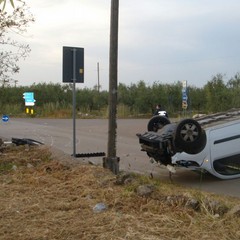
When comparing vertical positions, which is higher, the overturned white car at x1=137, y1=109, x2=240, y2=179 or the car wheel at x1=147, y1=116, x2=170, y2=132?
the car wheel at x1=147, y1=116, x2=170, y2=132

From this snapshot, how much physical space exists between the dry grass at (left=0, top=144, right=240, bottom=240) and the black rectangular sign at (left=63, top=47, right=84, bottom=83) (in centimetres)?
301

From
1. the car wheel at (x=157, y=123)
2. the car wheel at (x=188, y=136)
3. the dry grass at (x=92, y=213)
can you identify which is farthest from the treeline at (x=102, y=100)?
the dry grass at (x=92, y=213)

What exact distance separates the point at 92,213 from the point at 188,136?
3.85 meters

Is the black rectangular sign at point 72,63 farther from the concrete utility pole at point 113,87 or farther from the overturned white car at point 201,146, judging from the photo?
the overturned white car at point 201,146

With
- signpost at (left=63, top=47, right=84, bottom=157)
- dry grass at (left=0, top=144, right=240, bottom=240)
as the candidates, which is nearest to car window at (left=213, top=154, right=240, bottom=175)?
dry grass at (left=0, top=144, right=240, bottom=240)

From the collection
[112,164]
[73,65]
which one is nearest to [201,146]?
[112,164]

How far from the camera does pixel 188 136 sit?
9.52 metres

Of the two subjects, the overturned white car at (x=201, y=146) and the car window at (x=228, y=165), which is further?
the car window at (x=228, y=165)

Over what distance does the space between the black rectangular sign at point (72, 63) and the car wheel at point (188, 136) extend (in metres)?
3.02

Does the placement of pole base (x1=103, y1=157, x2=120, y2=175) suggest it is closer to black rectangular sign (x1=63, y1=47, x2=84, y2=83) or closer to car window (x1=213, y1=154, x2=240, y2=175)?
car window (x1=213, y1=154, x2=240, y2=175)

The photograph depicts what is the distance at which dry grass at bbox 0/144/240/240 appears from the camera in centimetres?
527

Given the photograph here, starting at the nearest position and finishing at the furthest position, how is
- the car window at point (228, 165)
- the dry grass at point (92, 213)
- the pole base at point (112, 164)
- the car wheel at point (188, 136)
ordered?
the dry grass at point (92, 213)
the car wheel at point (188, 136)
the pole base at point (112, 164)
the car window at point (228, 165)

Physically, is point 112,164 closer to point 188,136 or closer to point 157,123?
point 188,136

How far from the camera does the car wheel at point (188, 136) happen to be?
9461 mm
